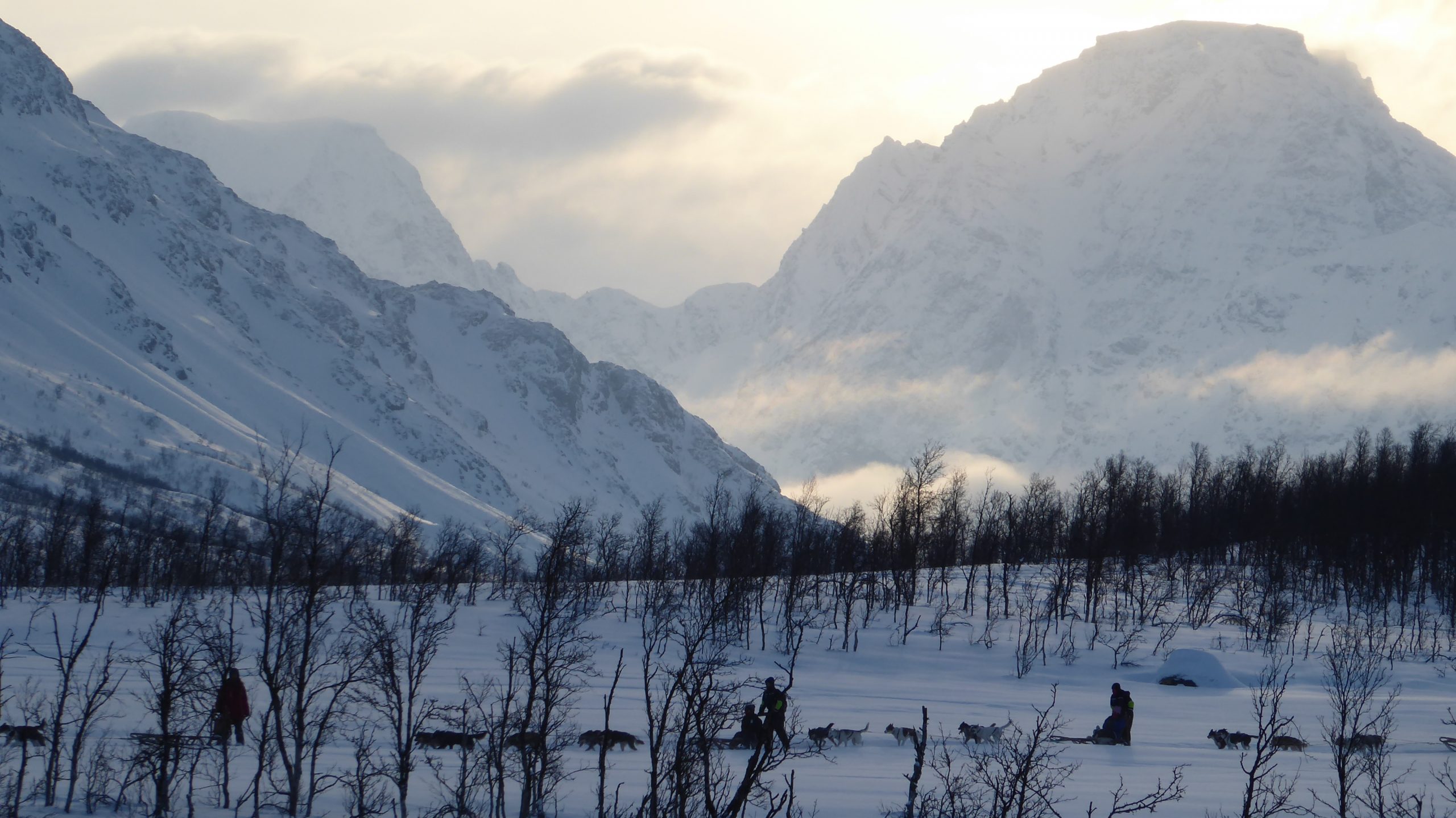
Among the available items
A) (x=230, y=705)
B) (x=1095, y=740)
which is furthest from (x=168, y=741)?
(x=1095, y=740)

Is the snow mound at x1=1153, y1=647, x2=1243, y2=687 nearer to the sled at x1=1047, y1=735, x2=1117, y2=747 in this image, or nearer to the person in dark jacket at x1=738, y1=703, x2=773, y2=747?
the sled at x1=1047, y1=735, x2=1117, y2=747

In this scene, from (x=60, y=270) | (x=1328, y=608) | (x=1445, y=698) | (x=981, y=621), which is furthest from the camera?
(x=60, y=270)

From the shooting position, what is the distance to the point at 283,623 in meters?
Answer: 24.3

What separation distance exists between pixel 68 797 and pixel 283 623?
4700 mm

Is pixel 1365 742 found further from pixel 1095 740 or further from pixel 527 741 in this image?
pixel 527 741

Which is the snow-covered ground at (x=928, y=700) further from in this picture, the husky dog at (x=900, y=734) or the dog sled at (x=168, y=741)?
the dog sled at (x=168, y=741)

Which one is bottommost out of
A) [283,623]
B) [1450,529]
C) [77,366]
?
[283,623]

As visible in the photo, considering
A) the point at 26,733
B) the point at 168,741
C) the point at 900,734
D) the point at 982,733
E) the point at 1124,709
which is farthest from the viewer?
the point at 1124,709

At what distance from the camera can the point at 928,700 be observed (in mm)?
41156

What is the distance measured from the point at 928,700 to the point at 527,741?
67.4 feet

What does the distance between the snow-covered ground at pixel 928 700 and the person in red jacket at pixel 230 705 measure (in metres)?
1.65

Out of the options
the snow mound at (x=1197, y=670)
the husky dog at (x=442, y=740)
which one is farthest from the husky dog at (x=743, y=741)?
the snow mound at (x=1197, y=670)

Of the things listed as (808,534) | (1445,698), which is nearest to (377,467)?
(808,534)

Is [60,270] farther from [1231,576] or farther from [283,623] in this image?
[283,623]
